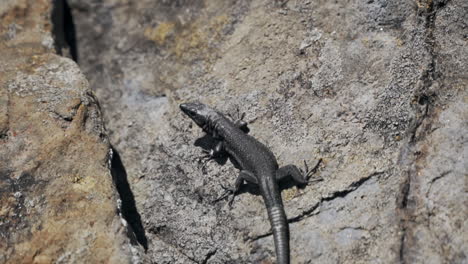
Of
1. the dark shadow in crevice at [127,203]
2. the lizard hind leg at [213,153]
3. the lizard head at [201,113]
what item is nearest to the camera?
the dark shadow in crevice at [127,203]

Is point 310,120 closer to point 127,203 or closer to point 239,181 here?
point 239,181

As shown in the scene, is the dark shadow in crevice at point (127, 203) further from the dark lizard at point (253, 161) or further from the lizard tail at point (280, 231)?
the lizard tail at point (280, 231)

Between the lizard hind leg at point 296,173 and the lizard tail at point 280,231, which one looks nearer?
the lizard tail at point 280,231

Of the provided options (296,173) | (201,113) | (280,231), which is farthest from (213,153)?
(280,231)

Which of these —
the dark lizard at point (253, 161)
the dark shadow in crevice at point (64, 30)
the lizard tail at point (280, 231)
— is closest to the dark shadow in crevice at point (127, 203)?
the dark lizard at point (253, 161)

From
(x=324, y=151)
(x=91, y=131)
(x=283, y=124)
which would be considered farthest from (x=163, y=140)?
(x=324, y=151)
